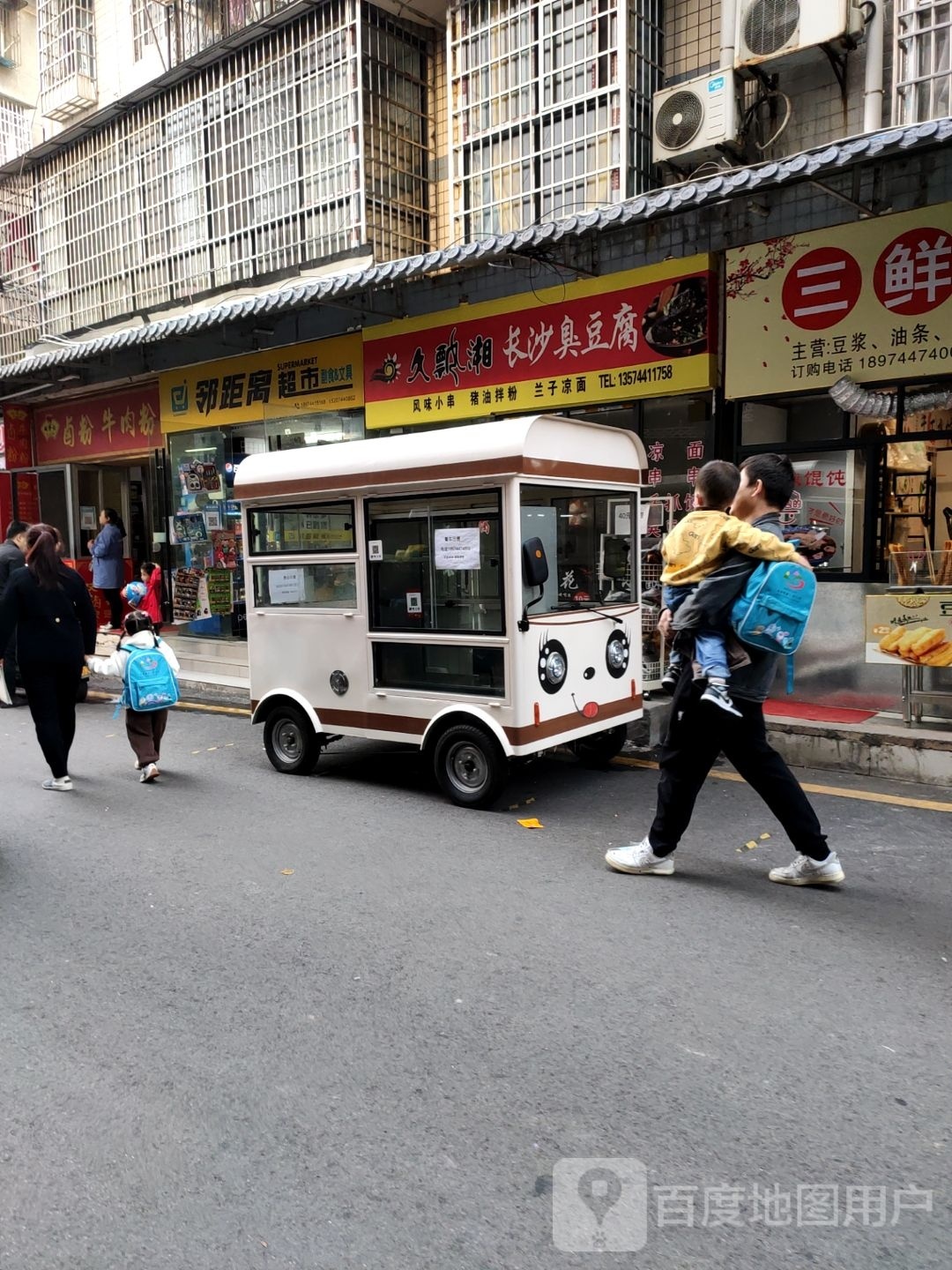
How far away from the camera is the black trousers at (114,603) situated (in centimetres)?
1374

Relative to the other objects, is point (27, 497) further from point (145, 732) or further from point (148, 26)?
point (145, 732)

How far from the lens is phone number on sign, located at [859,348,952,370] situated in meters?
7.06

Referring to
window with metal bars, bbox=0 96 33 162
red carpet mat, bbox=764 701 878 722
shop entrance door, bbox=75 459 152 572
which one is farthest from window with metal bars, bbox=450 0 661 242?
window with metal bars, bbox=0 96 33 162

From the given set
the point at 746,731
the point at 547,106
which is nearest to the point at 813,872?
the point at 746,731

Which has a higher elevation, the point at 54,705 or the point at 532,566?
the point at 532,566

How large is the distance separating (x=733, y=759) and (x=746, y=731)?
7.6 inches

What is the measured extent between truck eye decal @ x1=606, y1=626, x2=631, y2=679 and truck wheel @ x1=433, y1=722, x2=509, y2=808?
3.71 feet

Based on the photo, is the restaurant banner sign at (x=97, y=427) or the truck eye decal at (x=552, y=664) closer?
the truck eye decal at (x=552, y=664)

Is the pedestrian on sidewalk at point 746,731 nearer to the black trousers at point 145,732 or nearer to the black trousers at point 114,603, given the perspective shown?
the black trousers at point 145,732

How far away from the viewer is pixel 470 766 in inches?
233

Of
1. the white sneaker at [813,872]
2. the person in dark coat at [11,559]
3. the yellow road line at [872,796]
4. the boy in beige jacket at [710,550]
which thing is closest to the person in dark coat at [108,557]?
the person in dark coat at [11,559]

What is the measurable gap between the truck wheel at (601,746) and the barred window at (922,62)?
520cm

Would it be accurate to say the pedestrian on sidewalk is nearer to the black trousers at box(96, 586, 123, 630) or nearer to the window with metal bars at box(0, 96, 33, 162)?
the black trousers at box(96, 586, 123, 630)

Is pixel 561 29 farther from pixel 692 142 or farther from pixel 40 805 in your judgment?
pixel 40 805
